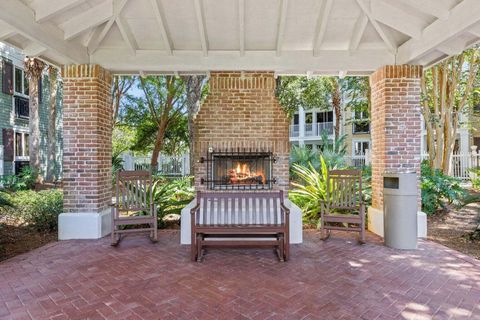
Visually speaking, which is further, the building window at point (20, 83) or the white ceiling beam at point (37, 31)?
the building window at point (20, 83)

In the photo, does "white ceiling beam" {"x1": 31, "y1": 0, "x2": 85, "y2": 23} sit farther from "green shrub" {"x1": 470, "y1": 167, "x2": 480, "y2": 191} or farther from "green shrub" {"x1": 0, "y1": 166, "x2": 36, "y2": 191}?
"green shrub" {"x1": 470, "y1": 167, "x2": 480, "y2": 191}

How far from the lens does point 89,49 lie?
5473mm

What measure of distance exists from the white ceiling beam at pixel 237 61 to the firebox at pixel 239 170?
1.73 meters

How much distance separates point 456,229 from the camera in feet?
19.2

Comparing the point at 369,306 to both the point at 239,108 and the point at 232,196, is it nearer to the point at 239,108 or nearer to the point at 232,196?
the point at 232,196

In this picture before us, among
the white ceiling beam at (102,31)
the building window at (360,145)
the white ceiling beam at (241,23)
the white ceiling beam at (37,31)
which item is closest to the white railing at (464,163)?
the building window at (360,145)

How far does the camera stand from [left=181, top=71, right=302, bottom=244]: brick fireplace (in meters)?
6.08

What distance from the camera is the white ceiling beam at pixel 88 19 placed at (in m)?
4.60

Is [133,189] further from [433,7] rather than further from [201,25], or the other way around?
[433,7]

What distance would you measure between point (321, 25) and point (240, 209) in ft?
10.9

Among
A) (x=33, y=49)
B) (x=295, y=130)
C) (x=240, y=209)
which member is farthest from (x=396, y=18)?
(x=295, y=130)

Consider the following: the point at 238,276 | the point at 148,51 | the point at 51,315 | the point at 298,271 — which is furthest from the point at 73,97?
the point at 298,271

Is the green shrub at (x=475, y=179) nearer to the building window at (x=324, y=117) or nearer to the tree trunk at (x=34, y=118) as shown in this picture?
the building window at (x=324, y=117)

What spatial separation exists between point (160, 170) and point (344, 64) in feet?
37.2
